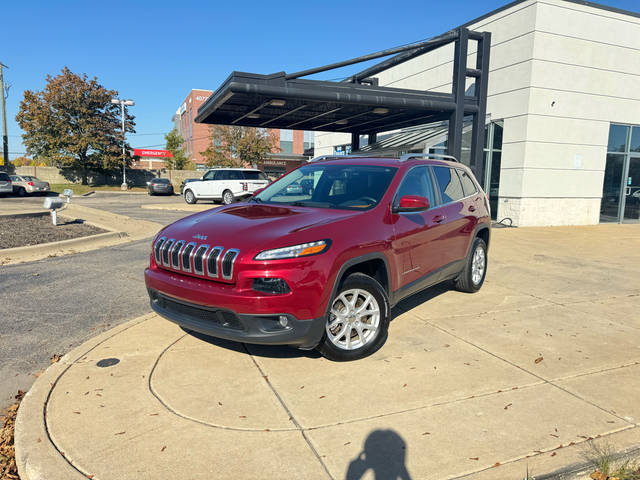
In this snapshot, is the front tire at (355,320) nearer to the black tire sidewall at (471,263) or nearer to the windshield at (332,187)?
the windshield at (332,187)

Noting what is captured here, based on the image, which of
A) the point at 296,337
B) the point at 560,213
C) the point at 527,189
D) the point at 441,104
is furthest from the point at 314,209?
the point at 560,213

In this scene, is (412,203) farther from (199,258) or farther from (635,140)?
(635,140)

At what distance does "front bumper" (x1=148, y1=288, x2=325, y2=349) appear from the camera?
326cm

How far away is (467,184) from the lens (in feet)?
19.8

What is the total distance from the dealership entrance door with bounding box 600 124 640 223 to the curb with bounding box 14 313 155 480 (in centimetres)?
1751

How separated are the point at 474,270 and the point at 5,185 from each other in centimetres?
3027

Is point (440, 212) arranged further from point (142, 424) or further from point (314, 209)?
point (142, 424)

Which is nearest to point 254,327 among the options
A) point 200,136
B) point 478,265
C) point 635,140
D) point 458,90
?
point 478,265

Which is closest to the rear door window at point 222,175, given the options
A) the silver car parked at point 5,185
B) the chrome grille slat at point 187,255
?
the silver car parked at point 5,185

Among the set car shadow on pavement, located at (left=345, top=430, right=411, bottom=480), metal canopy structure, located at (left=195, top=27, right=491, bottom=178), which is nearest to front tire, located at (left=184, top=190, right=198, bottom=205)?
metal canopy structure, located at (left=195, top=27, right=491, bottom=178)

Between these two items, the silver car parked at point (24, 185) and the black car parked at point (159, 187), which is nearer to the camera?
the silver car parked at point (24, 185)

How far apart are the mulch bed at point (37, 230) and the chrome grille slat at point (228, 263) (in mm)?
7659

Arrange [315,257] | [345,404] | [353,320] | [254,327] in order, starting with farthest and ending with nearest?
[353,320], [315,257], [254,327], [345,404]

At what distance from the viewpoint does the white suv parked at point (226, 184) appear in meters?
21.0
